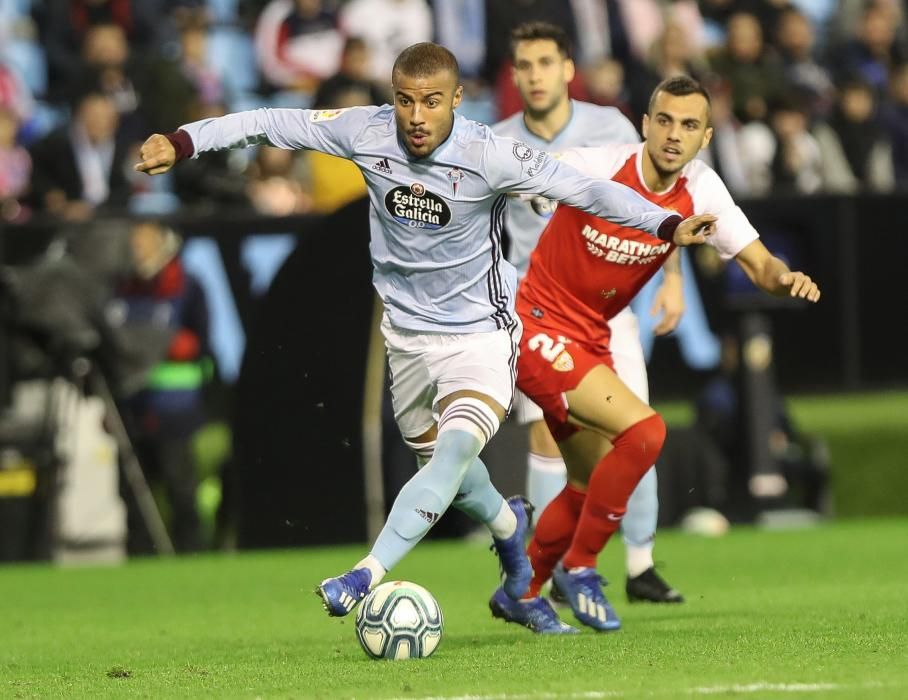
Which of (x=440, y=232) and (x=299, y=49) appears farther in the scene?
(x=299, y=49)

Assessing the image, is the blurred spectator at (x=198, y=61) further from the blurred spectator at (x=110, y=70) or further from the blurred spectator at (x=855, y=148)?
the blurred spectator at (x=855, y=148)

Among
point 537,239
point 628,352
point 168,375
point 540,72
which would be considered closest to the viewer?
point 628,352

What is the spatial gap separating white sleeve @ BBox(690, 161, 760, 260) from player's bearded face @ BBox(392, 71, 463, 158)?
4.18 feet

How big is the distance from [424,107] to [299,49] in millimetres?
10203

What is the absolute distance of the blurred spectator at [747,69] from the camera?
17.7 m

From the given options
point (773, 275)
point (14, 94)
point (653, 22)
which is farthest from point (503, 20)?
point (773, 275)

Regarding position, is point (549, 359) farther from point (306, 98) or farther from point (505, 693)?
point (306, 98)

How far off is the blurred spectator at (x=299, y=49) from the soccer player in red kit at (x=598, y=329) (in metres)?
9.07

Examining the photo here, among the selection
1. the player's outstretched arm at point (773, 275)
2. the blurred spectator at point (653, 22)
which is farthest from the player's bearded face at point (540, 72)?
the blurred spectator at point (653, 22)

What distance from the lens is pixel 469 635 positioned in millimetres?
8148

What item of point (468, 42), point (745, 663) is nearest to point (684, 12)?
point (468, 42)

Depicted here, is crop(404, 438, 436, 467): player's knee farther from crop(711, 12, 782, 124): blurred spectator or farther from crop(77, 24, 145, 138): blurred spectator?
crop(711, 12, 782, 124): blurred spectator

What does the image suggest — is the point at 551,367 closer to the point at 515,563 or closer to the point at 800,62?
the point at 515,563

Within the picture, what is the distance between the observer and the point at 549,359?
27.0ft
